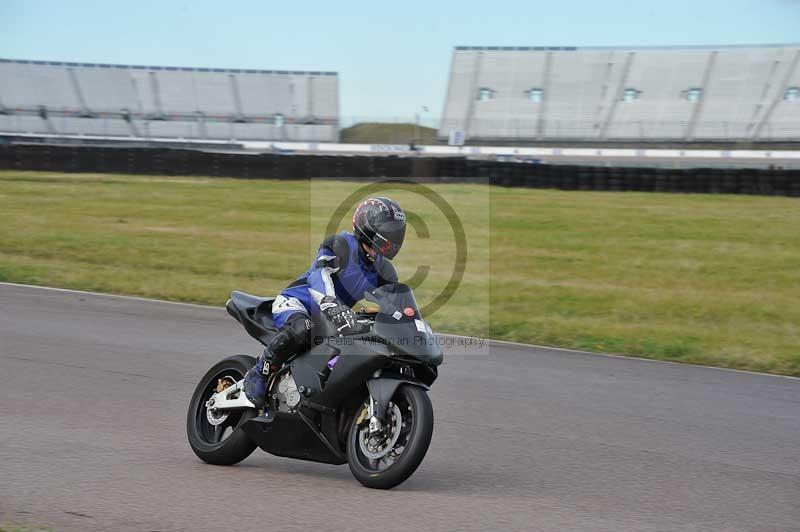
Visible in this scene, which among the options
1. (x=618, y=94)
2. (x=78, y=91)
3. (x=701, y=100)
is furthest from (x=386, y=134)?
(x=78, y=91)

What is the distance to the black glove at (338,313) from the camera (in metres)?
5.30

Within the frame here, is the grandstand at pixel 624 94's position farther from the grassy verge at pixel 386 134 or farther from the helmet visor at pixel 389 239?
the helmet visor at pixel 389 239

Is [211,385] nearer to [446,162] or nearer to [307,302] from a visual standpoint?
[307,302]

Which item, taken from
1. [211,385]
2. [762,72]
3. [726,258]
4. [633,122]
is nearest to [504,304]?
[726,258]

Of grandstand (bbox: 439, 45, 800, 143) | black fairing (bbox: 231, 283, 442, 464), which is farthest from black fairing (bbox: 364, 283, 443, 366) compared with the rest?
grandstand (bbox: 439, 45, 800, 143)

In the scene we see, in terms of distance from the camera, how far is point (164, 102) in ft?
197

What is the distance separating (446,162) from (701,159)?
75.7ft

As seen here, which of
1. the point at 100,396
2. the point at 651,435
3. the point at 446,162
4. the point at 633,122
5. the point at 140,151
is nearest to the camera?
the point at 651,435

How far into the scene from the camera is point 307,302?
5730mm

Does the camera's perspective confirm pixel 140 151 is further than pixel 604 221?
Yes

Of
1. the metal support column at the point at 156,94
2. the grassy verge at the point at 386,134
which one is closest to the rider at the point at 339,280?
the grassy verge at the point at 386,134

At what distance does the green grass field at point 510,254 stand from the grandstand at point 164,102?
30136 millimetres

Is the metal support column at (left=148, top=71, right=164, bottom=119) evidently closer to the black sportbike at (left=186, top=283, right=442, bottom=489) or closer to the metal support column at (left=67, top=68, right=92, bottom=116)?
the metal support column at (left=67, top=68, right=92, bottom=116)

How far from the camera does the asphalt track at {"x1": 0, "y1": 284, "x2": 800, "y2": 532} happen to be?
4.79 meters
